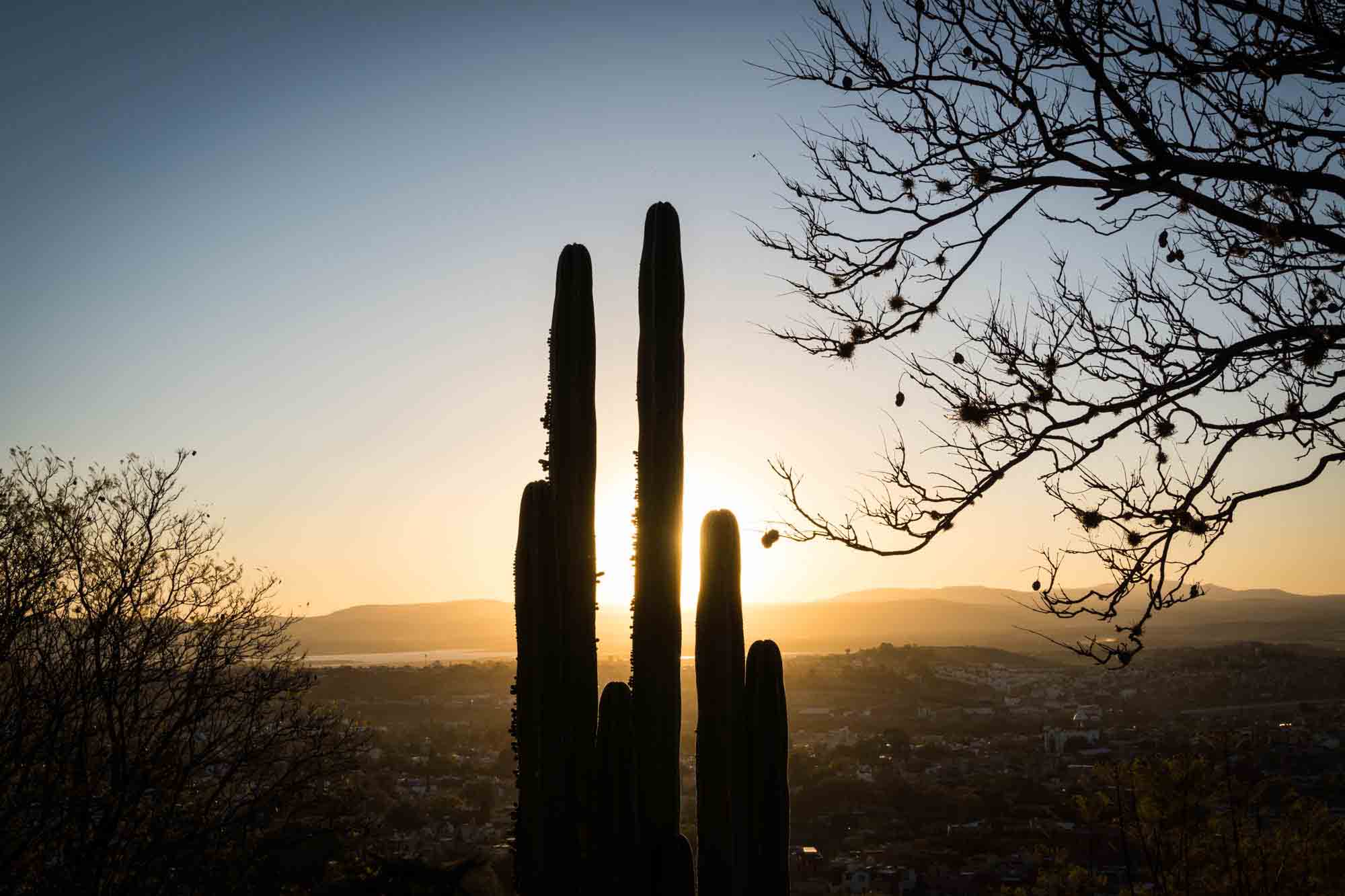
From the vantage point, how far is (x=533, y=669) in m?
6.04

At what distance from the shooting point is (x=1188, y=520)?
173 inches

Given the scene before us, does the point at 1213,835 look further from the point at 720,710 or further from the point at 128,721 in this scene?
the point at 128,721

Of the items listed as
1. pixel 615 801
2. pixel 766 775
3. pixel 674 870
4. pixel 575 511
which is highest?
pixel 575 511

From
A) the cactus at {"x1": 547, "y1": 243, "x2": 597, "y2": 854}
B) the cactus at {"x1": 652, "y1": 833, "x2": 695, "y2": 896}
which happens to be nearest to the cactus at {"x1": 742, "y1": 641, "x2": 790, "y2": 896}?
the cactus at {"x1": 652, "y1": 833, "x2": 695, "y2": 896}

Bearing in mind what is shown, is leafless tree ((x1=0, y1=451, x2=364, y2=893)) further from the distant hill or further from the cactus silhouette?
the distant hill

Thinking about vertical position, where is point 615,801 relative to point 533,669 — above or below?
below

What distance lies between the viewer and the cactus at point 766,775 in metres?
5.86

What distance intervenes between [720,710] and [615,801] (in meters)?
Answer: 0.86

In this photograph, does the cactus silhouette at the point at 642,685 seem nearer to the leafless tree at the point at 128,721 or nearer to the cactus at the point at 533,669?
the cactus at the point at 533,669

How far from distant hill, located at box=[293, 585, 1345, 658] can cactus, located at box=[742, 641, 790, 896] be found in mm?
64968

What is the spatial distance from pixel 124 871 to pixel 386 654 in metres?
89.8

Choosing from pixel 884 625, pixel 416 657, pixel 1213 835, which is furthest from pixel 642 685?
pixel 884 625

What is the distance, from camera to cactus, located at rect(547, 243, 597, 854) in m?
5.94

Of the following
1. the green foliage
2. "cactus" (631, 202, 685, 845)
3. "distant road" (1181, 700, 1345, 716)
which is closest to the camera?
"cactus" (631, 202, 685, 845)
